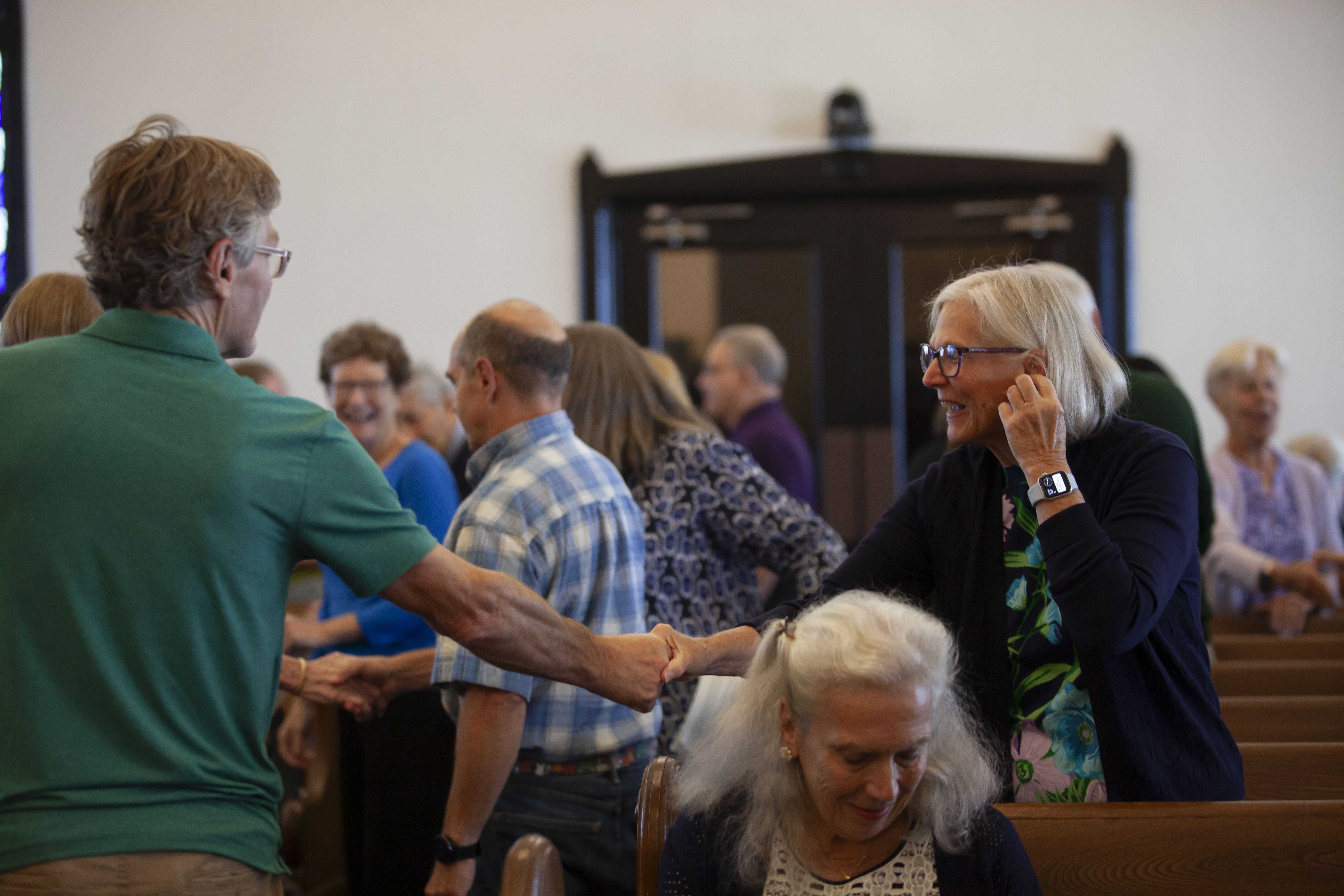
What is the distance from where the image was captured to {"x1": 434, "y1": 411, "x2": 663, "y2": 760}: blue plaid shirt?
81.7 inches

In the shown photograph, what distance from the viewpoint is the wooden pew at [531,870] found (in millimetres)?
1632

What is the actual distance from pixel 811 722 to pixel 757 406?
9.95ft

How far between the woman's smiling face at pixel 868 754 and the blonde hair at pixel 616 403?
1164mm

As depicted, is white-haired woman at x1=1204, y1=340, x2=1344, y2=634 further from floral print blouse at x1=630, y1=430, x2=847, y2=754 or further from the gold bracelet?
the gold bracelet

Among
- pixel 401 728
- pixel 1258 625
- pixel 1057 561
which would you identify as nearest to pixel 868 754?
pixel 1057 561

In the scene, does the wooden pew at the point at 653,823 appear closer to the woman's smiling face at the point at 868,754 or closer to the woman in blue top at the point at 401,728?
the woman's smiling face at the point at 868,754

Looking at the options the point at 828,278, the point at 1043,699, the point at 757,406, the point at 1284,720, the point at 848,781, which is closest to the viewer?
the point at 848,781

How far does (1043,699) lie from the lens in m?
1.76

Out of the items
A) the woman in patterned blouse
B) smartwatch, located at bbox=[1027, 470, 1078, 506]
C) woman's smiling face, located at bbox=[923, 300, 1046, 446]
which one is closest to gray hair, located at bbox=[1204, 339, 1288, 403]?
the woman in patterned blouse

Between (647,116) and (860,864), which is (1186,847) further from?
(647,116)

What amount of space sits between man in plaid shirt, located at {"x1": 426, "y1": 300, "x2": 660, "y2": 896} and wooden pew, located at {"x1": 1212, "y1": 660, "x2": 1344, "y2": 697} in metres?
1.55

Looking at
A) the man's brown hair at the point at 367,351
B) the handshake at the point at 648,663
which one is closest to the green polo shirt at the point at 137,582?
the handshake at the point at 648,663

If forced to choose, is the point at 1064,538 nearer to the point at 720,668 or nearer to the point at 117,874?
the point at 720,668

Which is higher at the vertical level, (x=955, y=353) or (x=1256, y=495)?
(x=955, y=353)
